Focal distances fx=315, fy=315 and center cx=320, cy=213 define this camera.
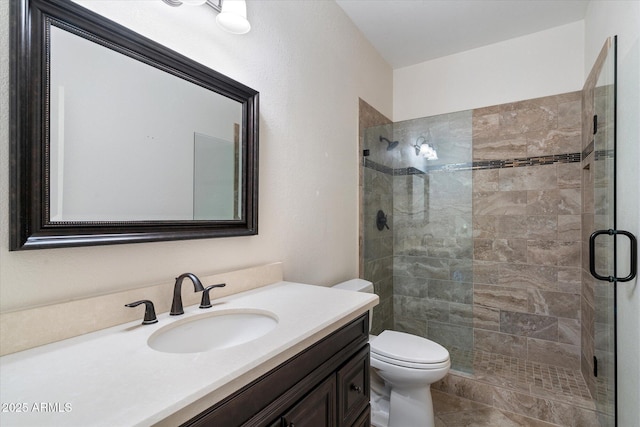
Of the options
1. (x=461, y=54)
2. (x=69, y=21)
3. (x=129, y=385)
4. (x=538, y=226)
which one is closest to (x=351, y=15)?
(x=461, y=54)

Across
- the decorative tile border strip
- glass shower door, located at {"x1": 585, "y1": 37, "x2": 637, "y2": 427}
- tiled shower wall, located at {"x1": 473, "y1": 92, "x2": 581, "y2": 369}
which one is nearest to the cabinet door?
glass shower door, located at {"x1": 585, "y1": 37, "x2": 637, "y2": 427}

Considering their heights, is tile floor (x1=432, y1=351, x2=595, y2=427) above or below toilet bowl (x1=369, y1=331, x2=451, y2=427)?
below

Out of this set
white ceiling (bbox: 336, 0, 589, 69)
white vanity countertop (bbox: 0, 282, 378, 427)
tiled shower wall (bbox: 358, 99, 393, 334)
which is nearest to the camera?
white vanity countertop (bbox: 0, 282, 378, 427)

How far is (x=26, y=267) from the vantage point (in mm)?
801

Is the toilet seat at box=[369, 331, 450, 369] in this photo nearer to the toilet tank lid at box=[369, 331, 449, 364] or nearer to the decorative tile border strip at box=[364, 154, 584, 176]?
the toilet tank lid at box=[369, 331, 449, 364]

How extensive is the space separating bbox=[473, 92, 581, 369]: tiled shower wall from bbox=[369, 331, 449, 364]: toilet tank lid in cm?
105

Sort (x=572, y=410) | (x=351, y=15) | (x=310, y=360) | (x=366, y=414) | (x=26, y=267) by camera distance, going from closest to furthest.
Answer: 1. (x=26, y=267)
2. (x=310, y=360)
3. (x=366, y=414)
4. (x=572, y=410)
5. (x=351, y=15)

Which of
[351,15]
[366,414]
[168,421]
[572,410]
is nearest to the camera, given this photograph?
[168,421]

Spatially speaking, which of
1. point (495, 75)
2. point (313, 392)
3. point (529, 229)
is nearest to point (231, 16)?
point (313, 392)

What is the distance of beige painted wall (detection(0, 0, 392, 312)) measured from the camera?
2.81 feet

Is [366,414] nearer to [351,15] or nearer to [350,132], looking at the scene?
[350,132]

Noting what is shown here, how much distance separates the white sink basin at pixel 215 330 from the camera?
0.99 meters

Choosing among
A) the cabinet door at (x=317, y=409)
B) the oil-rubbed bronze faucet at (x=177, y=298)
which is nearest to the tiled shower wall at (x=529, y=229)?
the cabinet door at (x=317, y=409)

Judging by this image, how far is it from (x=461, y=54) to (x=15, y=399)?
3411mm
